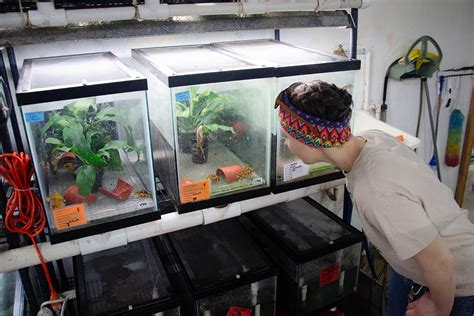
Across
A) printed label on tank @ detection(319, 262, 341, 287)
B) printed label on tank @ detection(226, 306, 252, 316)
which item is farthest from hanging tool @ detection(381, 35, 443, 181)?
printed label on tank @ detection(226, 306, 252, 316)

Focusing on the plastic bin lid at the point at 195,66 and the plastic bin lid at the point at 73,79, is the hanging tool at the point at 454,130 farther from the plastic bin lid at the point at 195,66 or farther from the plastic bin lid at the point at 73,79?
the plastic bin lid at the point at 73,79

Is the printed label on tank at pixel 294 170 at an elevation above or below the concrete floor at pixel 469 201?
above

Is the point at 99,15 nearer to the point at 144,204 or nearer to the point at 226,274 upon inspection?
the point at 144,204

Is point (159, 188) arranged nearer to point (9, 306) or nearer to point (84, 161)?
point (84, 161)

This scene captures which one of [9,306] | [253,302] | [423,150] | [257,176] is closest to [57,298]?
[9,306]

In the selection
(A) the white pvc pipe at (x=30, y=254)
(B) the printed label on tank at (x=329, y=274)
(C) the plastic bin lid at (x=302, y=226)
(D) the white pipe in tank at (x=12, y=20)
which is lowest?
(B) the printed label on tank at (x=329, y=274)

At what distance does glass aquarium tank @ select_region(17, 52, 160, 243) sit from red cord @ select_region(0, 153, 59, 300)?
5cm

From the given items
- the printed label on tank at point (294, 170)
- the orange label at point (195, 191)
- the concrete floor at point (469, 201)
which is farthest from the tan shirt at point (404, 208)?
the concrete floor at point (469, 201)

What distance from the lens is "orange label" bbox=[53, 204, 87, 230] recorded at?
1.27 m

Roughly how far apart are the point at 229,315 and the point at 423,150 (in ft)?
7.31

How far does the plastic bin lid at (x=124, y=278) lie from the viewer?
4.88 feet

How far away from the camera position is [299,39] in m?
2.29

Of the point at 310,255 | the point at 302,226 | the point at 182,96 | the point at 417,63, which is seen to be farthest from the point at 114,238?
the point at 417,63

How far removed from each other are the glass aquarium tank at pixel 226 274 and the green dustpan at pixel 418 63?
154 centimetres
